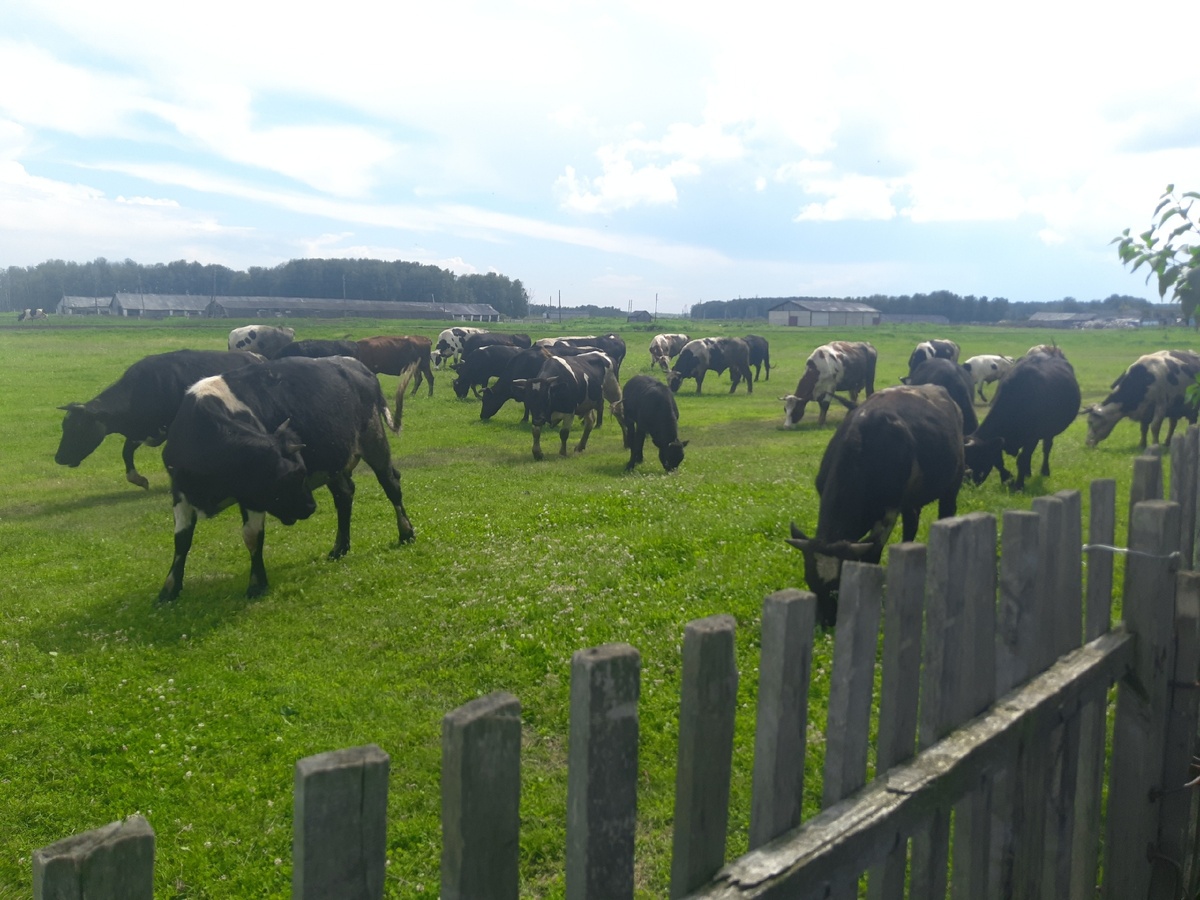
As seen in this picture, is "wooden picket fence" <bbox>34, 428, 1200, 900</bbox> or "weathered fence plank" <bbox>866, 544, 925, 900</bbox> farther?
"weathered fence plank" <bbox>866, 544, 925, 900</bbox>

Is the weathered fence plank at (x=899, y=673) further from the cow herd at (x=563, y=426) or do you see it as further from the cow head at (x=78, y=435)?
the cow head at (x=78, y=435)

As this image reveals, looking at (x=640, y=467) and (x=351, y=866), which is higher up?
(x=351, y=866)

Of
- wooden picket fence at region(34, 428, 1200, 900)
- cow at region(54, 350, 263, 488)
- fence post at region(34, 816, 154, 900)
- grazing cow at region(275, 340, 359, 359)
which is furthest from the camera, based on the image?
grazing cow at region(275, 340, 359, 359)

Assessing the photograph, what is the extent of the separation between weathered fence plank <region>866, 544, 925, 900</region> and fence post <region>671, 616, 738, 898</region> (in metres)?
0.66

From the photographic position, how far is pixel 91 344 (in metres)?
48.3

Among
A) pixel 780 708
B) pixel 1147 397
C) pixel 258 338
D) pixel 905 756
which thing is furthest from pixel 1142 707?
pixel 258 338

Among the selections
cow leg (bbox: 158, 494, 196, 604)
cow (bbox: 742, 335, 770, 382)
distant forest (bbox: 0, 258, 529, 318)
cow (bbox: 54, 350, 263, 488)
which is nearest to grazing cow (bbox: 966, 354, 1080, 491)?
cow leg (bbox: 158, 494, 196, 604)

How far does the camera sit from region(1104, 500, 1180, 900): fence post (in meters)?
3.24

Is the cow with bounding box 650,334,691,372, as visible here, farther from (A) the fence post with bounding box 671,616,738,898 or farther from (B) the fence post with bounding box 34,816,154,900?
(B) the fence post with bounding box 34,816,154,900

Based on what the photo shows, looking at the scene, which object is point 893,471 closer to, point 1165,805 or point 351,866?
point 1165,805

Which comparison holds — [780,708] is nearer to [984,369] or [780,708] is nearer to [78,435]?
[78,435]

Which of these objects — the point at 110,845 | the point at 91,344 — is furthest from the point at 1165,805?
the point at 91,344

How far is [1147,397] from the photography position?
57.9 ft

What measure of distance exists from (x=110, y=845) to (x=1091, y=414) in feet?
66.0
